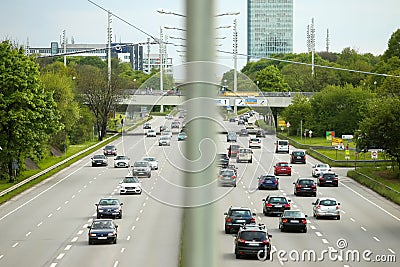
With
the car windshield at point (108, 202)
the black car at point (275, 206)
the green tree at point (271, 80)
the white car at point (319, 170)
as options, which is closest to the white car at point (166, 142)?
the car windshield at point (108, 202)

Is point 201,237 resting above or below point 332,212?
above

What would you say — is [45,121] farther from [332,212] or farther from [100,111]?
[100,111]

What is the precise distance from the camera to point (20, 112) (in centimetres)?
4419

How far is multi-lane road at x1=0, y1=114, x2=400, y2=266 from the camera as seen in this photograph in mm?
22641

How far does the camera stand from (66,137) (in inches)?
2549

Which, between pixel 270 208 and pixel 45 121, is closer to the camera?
pixel 270 208

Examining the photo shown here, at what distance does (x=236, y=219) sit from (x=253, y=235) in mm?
4229

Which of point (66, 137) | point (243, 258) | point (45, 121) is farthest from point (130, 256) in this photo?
point (66, 137)

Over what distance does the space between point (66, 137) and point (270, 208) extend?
113 feet

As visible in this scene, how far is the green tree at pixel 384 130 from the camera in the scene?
44406 mm

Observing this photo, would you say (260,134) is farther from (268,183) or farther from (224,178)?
(268,183)

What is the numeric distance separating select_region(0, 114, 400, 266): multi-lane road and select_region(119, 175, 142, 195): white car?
0.36 m

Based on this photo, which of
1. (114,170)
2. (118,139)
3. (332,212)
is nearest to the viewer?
(332,212)

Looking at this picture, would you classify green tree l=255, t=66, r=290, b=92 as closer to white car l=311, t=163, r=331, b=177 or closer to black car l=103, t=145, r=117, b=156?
black car l=103, t=145, r=117, b=156
